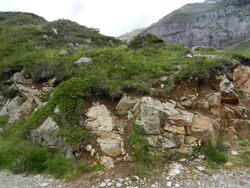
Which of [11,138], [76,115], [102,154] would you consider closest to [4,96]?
[11,138]

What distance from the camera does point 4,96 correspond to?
12180 millimetres

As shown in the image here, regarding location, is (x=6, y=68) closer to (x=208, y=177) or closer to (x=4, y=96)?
(x=4, y=96)

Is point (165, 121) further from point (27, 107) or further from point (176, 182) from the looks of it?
point (27, 107)

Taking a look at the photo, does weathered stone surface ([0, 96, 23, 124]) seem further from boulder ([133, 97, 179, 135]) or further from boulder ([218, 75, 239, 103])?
boulder ([218, 75, 239, 103])

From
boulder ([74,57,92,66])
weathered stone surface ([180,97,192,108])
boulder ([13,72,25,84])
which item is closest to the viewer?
weathered stone surface ([180,97,192,108])

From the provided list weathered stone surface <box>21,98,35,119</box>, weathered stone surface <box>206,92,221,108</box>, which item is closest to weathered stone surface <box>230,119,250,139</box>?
weathered stone surface <box>206,92,221,108</box>

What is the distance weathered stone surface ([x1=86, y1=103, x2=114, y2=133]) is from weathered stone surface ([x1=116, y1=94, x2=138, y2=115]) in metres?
0.53

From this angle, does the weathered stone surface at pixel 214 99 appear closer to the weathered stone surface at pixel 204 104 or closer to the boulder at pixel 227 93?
the weathered stone surface at pixel 204 104

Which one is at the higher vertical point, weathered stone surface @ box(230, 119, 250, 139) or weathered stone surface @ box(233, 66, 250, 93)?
weathered stone surface @ box(233, 66, 250, 93)

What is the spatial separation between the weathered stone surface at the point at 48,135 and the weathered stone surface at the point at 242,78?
34.1ft

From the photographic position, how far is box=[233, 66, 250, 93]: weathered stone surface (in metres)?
11.1

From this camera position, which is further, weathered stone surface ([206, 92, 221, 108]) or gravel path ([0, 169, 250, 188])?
weathered stone surface ([206, 92, 221, 108])

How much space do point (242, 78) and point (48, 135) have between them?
37.7 feet

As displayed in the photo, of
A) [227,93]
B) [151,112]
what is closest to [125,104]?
[151,112]
